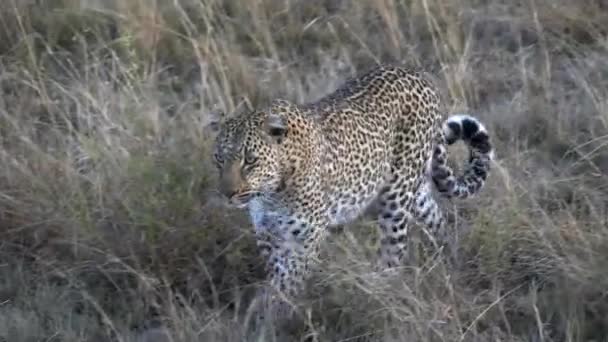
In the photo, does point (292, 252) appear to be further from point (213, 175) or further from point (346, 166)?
point (213, 175)

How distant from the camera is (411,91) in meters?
6.94

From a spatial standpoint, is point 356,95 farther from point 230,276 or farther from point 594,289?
point 594,289

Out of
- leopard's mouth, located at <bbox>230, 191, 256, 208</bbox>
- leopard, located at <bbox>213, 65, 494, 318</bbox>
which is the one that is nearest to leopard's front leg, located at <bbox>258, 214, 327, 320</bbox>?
leopard, located at <bbox>213, 65, 494, 318</bbox>

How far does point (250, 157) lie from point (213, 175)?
809 millimetres

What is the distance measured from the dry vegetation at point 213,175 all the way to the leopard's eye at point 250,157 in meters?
0.59

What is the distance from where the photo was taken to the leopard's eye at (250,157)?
5977 mm

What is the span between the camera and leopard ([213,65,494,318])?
6.07 metres

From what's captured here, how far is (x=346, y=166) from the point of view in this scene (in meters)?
6.64

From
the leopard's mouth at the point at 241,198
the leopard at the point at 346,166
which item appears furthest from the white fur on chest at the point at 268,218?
the leopard's mouth at the point at 241,198

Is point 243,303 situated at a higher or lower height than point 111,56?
lower

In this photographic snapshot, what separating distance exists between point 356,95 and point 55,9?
10.2 ft

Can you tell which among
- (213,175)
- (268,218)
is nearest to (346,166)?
(268,218)

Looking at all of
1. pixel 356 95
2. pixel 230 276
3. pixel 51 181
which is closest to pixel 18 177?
pixel 51 181

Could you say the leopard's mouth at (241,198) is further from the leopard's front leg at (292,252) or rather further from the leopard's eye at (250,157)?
the leopard's front leg at (292,252)
